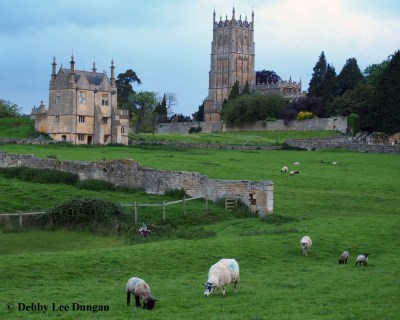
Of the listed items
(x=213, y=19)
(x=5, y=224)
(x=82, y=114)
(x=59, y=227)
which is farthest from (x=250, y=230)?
(x=213, y=19)

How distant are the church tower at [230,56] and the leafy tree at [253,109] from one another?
6038cm

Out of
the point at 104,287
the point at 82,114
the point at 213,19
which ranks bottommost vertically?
the point at 104,287

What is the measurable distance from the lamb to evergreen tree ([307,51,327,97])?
329 feet

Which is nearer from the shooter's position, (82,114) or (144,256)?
(144,256)

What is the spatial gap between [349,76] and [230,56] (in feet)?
226

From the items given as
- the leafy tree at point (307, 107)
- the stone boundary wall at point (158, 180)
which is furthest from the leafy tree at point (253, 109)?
the stone boundary wall at point (158, 180)

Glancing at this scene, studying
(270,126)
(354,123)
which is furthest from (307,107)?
(354,123)

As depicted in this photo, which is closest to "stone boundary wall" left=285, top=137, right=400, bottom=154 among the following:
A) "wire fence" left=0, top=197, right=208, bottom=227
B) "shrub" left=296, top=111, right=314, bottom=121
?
"shrub" left=296, top=111, right=314, bottom=121

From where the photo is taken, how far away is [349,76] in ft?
382

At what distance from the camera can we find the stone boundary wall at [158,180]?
35688 millimetres

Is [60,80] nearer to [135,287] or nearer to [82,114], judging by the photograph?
[82,114]

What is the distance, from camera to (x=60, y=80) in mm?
82812

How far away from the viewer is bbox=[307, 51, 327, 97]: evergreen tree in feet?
387

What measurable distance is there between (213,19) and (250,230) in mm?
162401
